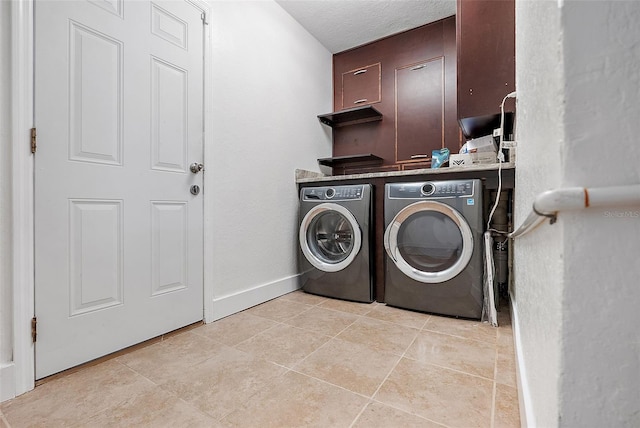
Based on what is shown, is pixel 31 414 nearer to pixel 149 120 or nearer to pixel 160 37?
pixel 149 120

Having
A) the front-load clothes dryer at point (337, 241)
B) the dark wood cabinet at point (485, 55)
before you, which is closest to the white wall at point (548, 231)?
the dark wood cabinet at point (485, 55)

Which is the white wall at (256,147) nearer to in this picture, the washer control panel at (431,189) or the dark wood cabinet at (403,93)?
the dark wood cabinet at (403,93)

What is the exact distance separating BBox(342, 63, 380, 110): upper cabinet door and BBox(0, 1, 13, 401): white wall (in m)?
2.49

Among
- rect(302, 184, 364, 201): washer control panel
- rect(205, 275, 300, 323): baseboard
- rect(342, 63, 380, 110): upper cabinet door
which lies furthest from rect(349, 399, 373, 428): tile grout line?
rect(342, 63, 380, 110): upper cabinet door

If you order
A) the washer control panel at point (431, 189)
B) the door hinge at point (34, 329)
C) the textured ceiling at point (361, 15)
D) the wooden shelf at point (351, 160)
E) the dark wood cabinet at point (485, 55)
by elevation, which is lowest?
the door hinge at point (34, 329)

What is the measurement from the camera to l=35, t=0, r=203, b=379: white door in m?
1.15

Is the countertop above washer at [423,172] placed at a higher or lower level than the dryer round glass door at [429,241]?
higher

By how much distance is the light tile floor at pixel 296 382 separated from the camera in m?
0.92

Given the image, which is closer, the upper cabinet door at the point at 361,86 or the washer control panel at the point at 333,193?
the washer control panel at the point at 333,193

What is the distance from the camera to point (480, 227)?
167cm

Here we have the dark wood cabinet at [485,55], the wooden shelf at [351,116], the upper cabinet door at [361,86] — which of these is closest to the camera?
the dark wood cabinet at [485,55]

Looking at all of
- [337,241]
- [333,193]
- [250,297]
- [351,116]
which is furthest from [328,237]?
[351,116]

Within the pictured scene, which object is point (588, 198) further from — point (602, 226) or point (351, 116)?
point (351, 116)

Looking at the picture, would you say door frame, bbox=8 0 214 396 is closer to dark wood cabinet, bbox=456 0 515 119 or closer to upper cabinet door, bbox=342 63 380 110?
dark wood cabinet, bbox=456 0 515 119
